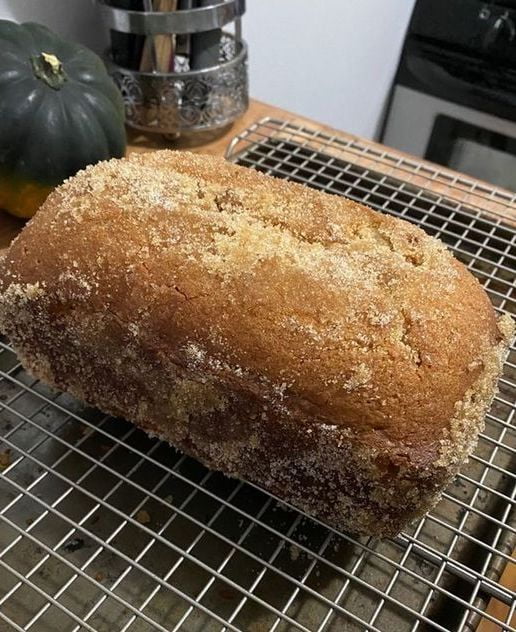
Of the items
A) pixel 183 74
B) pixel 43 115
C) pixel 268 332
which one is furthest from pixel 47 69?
pixel 268 332

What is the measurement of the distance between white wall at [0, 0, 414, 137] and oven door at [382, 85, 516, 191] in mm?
96

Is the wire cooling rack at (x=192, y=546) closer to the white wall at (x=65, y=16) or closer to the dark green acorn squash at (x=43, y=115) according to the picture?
the dark green acorn squash at (x=43, y=115)

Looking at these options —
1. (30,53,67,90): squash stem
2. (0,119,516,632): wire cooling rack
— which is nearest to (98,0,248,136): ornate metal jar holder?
(30,53,67,90): squash stem

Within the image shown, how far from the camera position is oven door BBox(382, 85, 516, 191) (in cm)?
200

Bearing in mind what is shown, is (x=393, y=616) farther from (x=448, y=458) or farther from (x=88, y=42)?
(x=88, y=42)

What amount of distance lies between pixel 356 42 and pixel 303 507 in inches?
63.8

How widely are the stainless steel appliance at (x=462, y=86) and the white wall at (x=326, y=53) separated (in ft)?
0.28

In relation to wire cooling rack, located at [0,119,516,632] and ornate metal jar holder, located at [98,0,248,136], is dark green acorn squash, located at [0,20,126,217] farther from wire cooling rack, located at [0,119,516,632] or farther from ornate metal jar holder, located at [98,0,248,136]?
wire cooling rack, located at [0,119,516,632]

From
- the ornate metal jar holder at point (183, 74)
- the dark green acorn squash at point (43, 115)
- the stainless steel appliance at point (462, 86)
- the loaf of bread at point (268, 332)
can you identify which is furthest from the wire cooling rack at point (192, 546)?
the stainless steel appliance at point (462, 86)

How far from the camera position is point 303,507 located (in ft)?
2.65

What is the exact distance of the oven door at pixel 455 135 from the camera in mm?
2002

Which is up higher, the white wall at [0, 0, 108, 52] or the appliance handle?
the white wall at [0, 0, 108, 52]

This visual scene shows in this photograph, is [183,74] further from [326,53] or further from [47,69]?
[326,53]

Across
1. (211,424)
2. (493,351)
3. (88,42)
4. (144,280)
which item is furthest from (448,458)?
(88,42)
